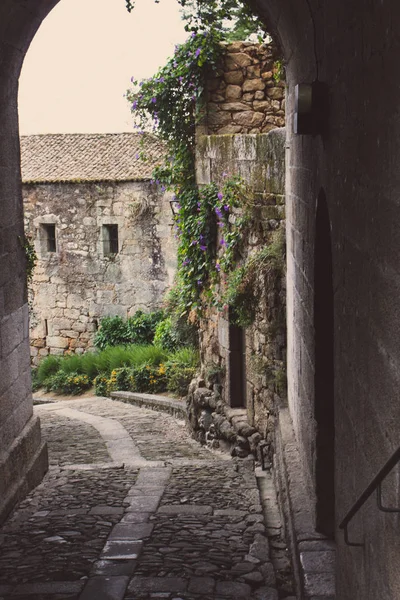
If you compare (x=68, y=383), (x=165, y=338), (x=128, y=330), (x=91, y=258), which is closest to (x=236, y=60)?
(x=165, y=338)

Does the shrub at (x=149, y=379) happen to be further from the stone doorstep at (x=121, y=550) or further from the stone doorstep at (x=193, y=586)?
the stone doorstep at (x=193, y=586)

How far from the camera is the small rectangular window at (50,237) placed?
22.0 m

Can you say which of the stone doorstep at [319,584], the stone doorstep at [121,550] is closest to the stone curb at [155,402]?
the stone doorstep at [121,550]

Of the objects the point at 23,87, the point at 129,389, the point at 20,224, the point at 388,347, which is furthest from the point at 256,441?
the point at 23,87

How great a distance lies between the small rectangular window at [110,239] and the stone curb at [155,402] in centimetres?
551

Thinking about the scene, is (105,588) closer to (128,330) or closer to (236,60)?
(236,60)

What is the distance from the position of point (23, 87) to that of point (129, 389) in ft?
223

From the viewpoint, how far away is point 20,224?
792 centimetres

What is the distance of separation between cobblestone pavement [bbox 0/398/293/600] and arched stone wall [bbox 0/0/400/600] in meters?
0.67

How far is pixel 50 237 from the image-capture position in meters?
22.1

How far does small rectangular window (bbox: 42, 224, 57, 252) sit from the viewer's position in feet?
72.2

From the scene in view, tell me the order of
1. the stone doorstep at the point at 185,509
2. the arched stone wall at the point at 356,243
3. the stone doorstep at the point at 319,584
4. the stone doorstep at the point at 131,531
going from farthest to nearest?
the stone doorstep at the point at 185,509 < the stone doorstep at the point at 131,531 < the stone doorstep at the point at 319,584 < the arched stone wall at the point at 356,243

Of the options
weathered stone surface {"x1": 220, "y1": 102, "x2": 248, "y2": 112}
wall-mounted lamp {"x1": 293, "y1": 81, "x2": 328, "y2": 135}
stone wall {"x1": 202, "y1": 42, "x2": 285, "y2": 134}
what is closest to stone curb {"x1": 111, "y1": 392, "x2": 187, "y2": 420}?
stone wall {"x1": 202, "y1": 42, "x2": 285, "y2": 134}

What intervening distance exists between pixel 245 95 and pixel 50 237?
11106 millimetres
